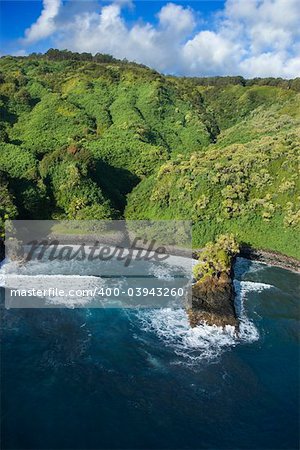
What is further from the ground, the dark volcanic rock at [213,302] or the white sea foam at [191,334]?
the dark volcanic rock at [213,302]

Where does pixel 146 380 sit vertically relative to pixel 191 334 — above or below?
below

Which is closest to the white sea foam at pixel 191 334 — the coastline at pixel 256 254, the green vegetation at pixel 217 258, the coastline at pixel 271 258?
the green vegetation at pixel 217 258

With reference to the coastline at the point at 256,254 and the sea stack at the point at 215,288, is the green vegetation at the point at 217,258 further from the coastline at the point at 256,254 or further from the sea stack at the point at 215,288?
the coastline at the point at 256,254

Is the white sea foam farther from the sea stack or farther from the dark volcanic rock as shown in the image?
the sea stack

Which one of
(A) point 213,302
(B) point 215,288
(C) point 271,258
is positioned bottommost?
(A) point 213,302

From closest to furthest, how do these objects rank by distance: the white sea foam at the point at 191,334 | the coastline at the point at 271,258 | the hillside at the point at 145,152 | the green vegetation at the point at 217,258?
the white sea foam at the point at 191,334
the green vegetation at the point at 217,258
the coastline at the point at 271,258
the hillside at the point at 145,152

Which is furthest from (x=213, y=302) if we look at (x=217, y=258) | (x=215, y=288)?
(x=217, y=258)

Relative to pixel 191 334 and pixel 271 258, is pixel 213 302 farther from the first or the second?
pixel 271 258
